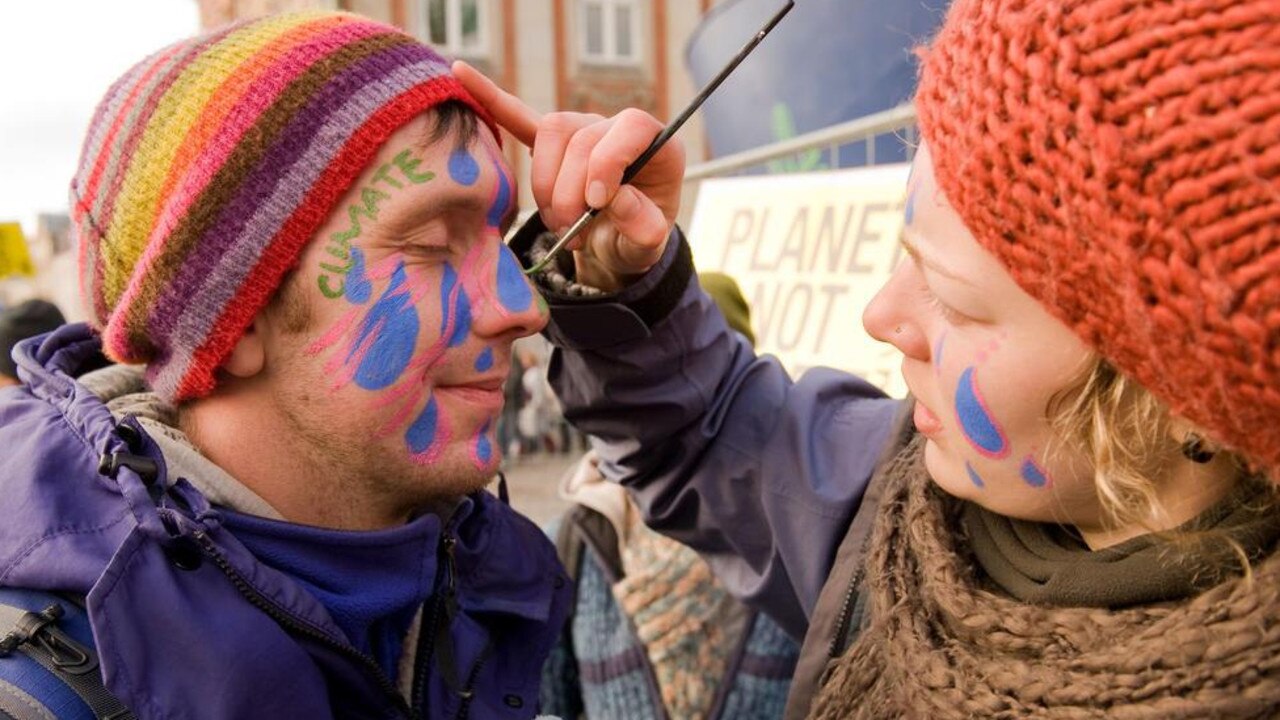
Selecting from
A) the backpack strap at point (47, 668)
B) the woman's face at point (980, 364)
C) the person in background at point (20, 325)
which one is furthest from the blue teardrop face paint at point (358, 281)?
the person in background at point (20, 325)

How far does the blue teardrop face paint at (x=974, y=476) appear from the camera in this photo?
1274 mm

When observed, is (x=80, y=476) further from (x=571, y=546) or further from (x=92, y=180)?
(x=571, y=546)

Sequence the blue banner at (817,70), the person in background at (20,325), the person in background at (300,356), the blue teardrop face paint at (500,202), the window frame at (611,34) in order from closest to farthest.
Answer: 1. the person in background at (300,356)
2. the blue teardrop face paint at (500,202)
3. the blue banner at (817,70)
4. the person in background at (20,325)
5. the window frame at (611,34)

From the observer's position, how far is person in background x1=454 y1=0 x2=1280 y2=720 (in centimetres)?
96

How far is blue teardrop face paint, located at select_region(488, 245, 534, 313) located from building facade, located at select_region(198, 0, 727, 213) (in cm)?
1473

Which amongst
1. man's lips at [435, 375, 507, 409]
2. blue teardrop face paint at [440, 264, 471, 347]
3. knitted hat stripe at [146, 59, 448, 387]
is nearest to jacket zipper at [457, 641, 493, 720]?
man's lips at [435, 375, 507, 409]

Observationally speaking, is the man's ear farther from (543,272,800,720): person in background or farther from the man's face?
(543,272,800,720): person in background

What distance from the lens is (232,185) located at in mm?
1479

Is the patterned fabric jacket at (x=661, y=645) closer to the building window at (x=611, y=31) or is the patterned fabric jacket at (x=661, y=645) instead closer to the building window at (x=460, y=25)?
the building window at (x=460, y=25)

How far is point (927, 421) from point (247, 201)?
100cm

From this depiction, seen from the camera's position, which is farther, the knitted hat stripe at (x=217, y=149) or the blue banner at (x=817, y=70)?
the blue banner at (x=817, y=70)

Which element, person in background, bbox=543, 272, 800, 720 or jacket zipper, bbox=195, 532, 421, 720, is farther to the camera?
person in background, bbox=543, 272, 800, 720

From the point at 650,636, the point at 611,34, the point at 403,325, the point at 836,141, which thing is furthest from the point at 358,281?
the point at 611,34

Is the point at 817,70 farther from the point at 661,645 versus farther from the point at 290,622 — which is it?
the point at 290,622
